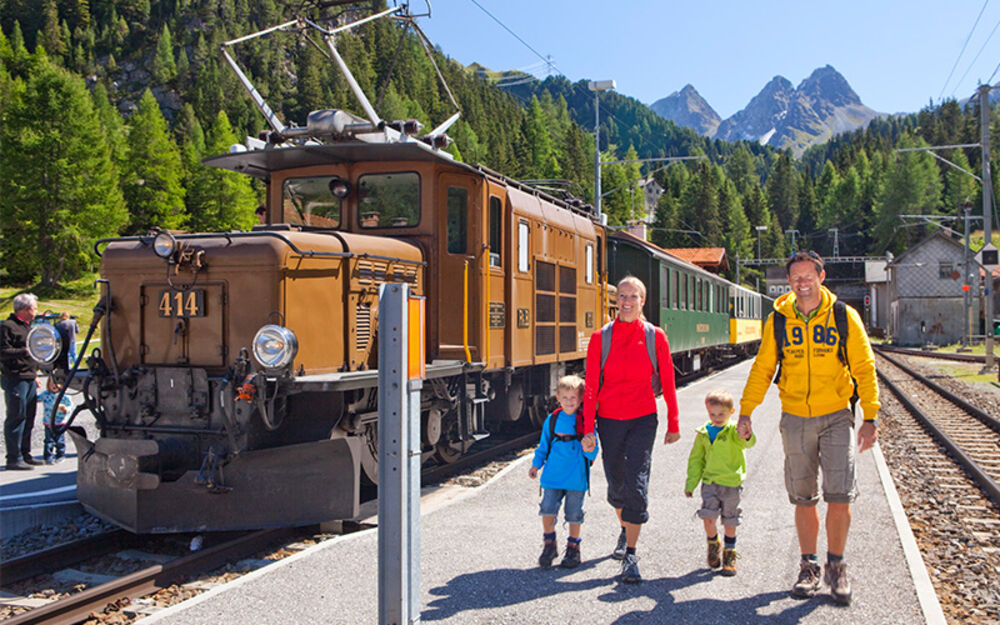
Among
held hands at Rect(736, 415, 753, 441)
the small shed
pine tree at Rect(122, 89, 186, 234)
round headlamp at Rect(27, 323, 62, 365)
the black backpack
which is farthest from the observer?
pine tree at Rect(122, 89, 186, 234)

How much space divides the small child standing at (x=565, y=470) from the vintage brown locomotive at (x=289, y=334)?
154cm

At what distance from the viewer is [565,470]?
5457 millimetres

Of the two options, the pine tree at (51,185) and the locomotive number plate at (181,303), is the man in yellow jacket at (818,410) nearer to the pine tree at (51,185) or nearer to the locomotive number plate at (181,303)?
the locomotive number plate at (181,303)

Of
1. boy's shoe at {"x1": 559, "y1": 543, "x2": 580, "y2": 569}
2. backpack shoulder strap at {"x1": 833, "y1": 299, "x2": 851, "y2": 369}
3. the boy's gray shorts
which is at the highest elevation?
backpack shoulder strap at {"x1": 833, "y1": 299, "x2": 851, "y2": 369}

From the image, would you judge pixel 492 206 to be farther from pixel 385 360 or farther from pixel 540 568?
pixel 385 360

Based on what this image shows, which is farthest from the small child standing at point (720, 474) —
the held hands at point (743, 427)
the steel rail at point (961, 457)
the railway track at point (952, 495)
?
the steel rail at point (961, 457)

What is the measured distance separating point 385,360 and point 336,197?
5.12 meters

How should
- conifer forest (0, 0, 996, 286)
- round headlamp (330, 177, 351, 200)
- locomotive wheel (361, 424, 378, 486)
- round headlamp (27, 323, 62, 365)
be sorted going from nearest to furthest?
round headlamp (27, 323, 62, 365) → locomotive wheel (361, 424, 378, 486) → round headlamp (330, 177, 351, 200) → conifer forest (0, 0, 996, 286)

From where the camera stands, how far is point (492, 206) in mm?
8516

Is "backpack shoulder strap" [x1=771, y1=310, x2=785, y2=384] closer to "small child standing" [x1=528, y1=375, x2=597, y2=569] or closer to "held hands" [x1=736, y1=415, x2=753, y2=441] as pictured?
"held hands" [x1=736, y1=415, x2=753, y2=441]

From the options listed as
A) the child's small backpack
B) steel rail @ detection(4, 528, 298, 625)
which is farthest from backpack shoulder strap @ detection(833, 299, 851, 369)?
steel rail @ detection(4, 528, 298, 625)

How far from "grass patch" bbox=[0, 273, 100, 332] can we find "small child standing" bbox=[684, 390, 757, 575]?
3367cm

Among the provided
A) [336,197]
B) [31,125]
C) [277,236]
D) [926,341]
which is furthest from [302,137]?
[926,341]

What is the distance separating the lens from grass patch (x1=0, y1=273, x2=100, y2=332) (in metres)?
36.3
